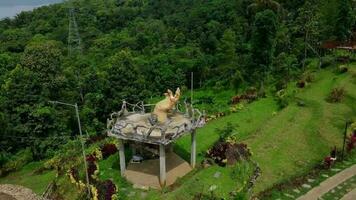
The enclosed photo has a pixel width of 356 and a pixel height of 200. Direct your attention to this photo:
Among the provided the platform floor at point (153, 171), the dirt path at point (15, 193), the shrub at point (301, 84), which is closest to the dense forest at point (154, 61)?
the shrub at point (301, 84)

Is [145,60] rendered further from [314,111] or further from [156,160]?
[156,160]

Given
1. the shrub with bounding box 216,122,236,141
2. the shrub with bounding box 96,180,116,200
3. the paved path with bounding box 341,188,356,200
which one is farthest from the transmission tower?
the paved path with bounding box 341,188,356,200

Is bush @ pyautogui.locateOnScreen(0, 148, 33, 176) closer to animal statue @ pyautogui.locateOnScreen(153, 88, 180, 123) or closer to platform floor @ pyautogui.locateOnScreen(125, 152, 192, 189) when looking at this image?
platform floor @ pyautogui.locateOnScreen(125, 152, 192, 189)

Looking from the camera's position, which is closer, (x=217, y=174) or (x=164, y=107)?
(x=217, y=174)

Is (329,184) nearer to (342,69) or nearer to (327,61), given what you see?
(342,69)

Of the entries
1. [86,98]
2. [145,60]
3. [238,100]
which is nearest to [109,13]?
[145,60]

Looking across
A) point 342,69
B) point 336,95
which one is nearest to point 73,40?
point 342,69
